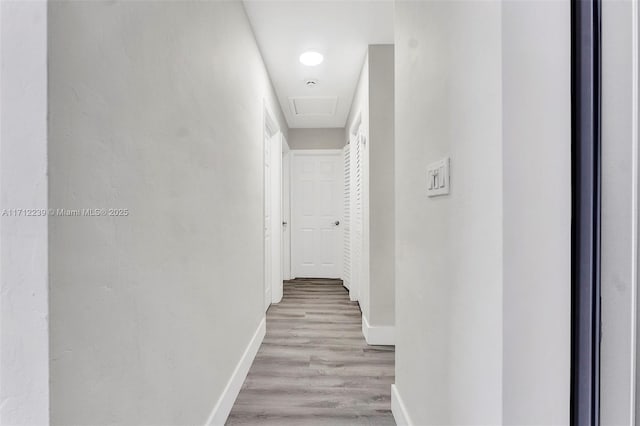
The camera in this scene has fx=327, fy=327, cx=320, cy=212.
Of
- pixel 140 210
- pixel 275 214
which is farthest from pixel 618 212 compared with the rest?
pixel 275 214

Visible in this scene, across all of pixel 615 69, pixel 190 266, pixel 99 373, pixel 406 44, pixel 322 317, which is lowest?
pixel 322 317

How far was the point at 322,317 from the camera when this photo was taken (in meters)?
3.15

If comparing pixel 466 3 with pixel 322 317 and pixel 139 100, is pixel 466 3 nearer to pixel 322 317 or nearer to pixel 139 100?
pixel 139 100

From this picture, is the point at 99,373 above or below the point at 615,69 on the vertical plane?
below

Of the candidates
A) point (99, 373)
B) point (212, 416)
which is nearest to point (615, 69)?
point (99, 373)

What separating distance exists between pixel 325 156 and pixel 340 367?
11.2 ft

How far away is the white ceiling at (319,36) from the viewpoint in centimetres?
209

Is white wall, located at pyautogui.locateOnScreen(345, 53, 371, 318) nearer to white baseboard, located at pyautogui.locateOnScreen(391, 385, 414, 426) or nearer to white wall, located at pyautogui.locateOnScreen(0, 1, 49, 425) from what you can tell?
white baseboard, located at pyautogui.locateOnScreen(391, 385, 414, 426)

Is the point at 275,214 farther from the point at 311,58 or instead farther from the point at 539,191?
the point at 539,191

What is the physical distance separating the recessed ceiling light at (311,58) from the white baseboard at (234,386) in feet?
7.26

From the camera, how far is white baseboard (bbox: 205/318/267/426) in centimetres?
145

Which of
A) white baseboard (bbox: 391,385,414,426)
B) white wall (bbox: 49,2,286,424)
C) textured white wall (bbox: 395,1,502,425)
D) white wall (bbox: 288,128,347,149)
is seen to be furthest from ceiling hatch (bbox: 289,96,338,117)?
white baseboard (bbox: 391,385,414,426)

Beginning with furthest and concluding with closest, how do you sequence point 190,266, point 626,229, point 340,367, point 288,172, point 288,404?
point 288,172 < point 340,367 < point 288,404 < point 190,266 < point 626,229

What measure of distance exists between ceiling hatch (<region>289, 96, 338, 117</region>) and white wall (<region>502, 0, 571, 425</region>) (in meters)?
3.09
